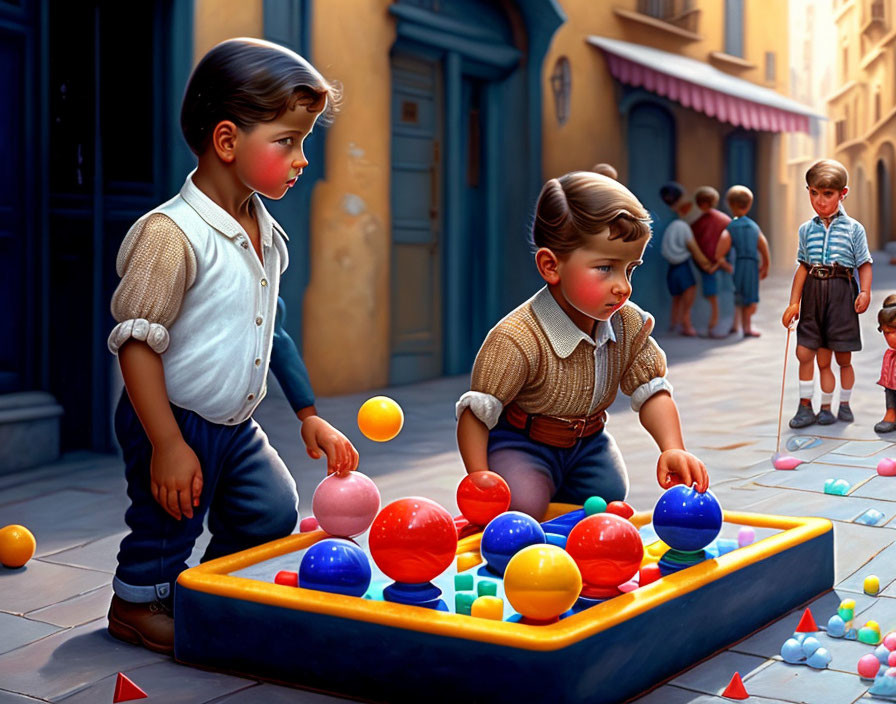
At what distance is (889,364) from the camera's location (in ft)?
23.3

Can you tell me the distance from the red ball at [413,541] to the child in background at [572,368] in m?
0.77

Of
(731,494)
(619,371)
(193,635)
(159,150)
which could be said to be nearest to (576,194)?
(619,371)

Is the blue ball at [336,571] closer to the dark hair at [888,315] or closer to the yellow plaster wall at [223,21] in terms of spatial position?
the dark hair at [888,315]

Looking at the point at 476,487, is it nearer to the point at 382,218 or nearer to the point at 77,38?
the point at 77,38

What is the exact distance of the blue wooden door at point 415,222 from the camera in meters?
10.3

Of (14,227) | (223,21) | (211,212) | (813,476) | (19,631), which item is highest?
(223,21)

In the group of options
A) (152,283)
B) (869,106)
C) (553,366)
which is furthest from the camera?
(869,106)

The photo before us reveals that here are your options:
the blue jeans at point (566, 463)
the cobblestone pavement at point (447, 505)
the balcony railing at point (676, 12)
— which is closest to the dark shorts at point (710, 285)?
the cobblestone pavement at point (447, 505)

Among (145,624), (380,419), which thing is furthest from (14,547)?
(380,419)

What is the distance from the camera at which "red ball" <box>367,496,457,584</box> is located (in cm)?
314

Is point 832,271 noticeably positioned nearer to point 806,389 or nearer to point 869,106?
point 806,389

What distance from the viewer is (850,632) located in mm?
3557

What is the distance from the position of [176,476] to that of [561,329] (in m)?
1.33

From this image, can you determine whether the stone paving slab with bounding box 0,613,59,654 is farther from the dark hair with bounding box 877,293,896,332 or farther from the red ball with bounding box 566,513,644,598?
the dark hair with bounding box 877,293,896,332
